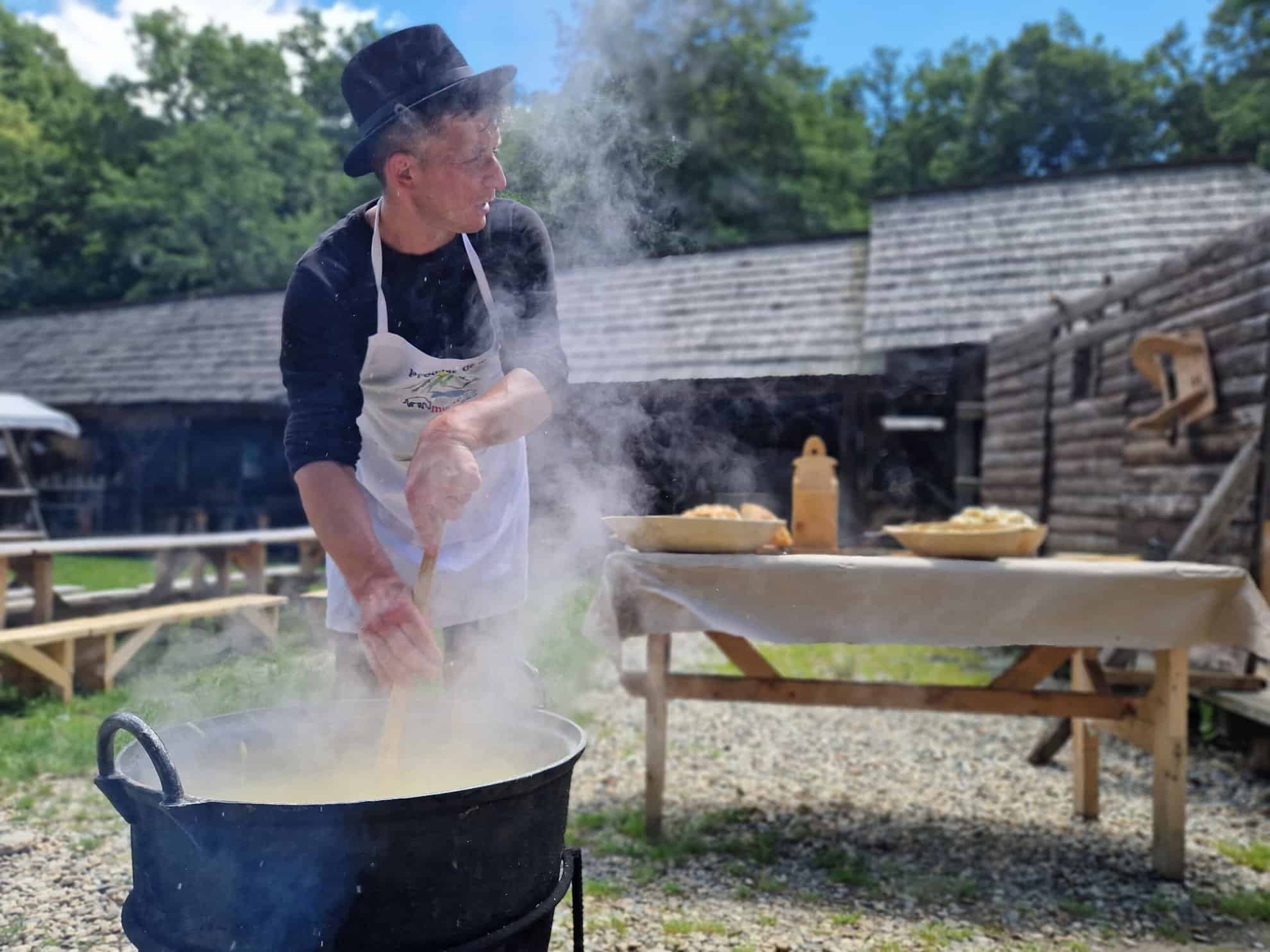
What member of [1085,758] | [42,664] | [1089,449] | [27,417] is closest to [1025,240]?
[1089,449]

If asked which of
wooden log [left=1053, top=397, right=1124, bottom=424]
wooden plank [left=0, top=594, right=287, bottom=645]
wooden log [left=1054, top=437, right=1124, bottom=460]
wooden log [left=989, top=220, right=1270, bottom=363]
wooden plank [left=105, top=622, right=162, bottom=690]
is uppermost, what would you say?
wooden log [left=989, top=220, right=1270, bottom=363]

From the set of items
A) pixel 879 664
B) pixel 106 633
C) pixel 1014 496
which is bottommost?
pixel 879 664

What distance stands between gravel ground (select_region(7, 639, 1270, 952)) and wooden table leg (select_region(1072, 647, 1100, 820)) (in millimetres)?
94

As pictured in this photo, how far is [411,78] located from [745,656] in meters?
2.59

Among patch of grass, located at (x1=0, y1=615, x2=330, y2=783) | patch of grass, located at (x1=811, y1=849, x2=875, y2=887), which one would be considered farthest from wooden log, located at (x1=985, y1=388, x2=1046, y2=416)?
patch of grass, located at (x1=0, y1=615, x2=330, y2=783)

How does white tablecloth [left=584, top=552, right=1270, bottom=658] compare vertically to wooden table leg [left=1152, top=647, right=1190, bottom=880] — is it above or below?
above

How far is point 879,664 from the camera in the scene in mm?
7160

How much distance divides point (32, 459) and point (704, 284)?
44.2 feet

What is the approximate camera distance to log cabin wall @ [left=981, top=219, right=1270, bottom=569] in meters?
5.40

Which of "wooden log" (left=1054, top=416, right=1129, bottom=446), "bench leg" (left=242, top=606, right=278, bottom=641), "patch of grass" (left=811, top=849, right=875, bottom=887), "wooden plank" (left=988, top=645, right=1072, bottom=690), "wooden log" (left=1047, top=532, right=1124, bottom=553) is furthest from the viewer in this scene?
"wooden log" (left=1047, top=532, right=1124, bottom=553)

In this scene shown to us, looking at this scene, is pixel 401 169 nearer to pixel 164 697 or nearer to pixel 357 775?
pixel 357 775

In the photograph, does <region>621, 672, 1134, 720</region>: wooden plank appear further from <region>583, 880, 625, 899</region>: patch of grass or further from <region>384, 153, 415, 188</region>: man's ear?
<region>384, 153, 415, 188</region>: man's ear

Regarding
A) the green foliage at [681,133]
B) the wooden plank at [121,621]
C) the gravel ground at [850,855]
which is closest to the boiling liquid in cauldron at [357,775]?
the gravel ground at [850,855]

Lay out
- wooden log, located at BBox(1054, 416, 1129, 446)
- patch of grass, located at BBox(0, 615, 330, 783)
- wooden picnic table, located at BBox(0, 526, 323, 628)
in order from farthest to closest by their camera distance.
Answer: wooden log, located at BBox(1054, 416, 1129, 446) → wooden picnic table, located at BBox(0, 526, 323, 628) → patch of grass, located at BBox(0, 615, 330, 783)
